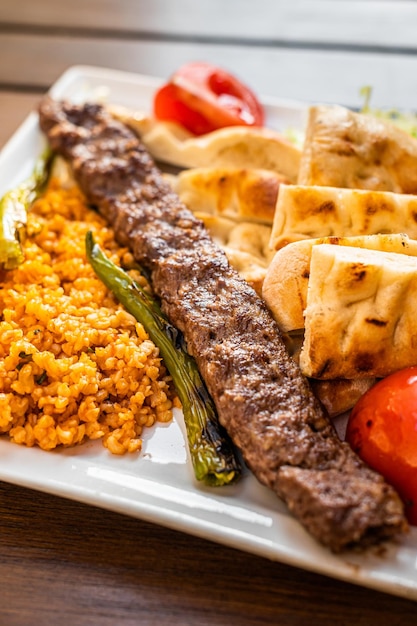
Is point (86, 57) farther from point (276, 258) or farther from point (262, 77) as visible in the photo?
point (276, 258)

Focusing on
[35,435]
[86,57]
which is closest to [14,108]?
[86,57]

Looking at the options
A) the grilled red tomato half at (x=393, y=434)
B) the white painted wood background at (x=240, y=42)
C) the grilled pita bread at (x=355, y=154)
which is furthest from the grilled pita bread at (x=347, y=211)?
the white painted wood background at (x=240, y=42)

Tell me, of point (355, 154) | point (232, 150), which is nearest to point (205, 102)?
point (232, 150)

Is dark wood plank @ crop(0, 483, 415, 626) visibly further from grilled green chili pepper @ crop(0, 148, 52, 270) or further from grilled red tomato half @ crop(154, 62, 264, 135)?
grilled red tomato half @ crop(154, 62, 264, 135)

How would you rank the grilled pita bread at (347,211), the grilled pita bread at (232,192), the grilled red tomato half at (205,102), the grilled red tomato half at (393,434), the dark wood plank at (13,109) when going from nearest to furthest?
the grilled red tomato half at (393,434), the grilled pita bread at (347,211), the grilled pita bread at (232,192), the grilled red tomato half at (205,102), the dark wood plank at (13,109)

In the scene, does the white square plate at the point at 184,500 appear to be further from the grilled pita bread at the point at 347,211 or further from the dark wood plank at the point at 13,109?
the dark wood plank at the point at 13,109

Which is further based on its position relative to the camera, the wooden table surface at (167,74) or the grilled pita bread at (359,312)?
the grilled pita bread at (359,312)
